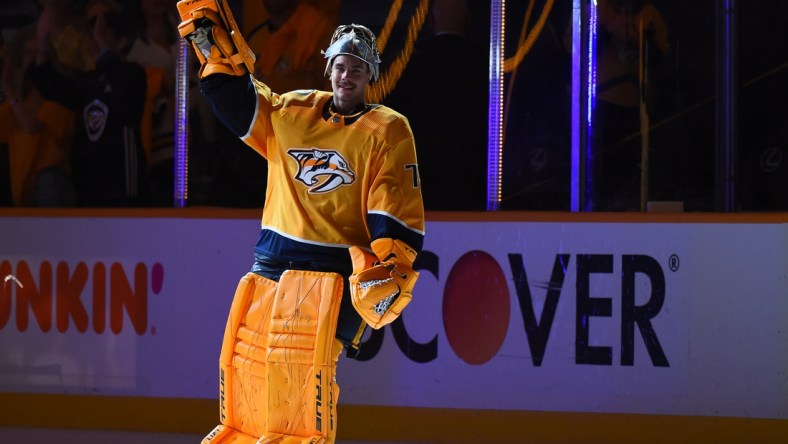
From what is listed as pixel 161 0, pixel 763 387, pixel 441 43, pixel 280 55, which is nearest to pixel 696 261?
pixel 763 387

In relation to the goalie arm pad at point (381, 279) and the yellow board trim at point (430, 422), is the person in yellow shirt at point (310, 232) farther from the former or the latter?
the yellow board trim at point (430, 422)

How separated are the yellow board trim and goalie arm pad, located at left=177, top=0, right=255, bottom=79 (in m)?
2.47

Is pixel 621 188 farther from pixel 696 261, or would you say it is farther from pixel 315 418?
pixel 315 418

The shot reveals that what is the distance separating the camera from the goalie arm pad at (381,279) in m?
3.34

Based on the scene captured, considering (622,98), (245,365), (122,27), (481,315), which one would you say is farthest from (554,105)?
(245,365)

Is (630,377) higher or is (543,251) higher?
(543,251)

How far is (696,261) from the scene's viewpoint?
538 centimetres

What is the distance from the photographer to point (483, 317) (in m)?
5.49

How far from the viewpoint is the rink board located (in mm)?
5328

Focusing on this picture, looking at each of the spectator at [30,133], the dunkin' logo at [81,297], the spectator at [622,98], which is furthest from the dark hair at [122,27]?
the spectator at [622,98]

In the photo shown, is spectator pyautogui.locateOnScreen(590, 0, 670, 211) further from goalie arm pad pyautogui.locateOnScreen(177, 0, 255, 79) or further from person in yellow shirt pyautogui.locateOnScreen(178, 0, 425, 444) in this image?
goalie arm pad pyautogui.locateOnScreen(177, 0, 255, 79)

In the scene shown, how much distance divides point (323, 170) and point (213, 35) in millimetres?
523

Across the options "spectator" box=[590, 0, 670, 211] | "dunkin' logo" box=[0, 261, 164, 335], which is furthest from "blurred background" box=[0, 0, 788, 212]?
"dunkin' logo" box=[0, 261, 164, 335]

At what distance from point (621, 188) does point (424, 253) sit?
3.49ft
